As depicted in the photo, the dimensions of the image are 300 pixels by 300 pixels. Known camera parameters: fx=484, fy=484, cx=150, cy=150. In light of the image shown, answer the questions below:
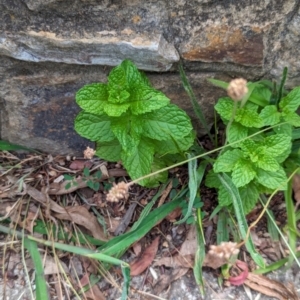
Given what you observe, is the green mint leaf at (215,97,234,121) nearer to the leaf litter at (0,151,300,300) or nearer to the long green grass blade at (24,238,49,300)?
the leaf litter at (0,151,300,300)

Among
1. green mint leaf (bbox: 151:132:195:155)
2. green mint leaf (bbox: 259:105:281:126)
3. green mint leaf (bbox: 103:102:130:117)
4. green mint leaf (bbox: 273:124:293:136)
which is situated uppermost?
green mint leaf (bbox: 259:105:281:126)

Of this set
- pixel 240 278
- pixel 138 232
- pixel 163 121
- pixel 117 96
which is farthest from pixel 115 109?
pixel 240 278

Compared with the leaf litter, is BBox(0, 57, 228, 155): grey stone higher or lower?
higher

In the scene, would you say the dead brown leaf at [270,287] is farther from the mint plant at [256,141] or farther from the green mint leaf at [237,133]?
the green mint leaf at [237,133]

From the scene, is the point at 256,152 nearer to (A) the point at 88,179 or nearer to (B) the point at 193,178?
(B) the point at 193,178

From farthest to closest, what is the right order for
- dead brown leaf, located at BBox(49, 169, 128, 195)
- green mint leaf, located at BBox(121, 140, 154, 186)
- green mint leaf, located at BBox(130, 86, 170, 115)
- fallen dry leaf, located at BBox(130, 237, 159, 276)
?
dead brown leaf, located at BBox(49, 169, 128, 195)
fallen dry leaf, located at BBox(130, 237, 159, 276)
green mint leaf, located at BBox(121, 140, 154, 186)
green mint leaf, located at BBox(130, 86, 170, 115)

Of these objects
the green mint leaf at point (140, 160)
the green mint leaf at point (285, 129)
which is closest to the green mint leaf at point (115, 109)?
the green mint leaf at point (140, 160)

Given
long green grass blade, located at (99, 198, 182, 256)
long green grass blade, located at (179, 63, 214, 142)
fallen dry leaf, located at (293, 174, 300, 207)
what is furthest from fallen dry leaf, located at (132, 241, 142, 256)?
fallen dry leaf, located at (293, 174, 300, 207)
